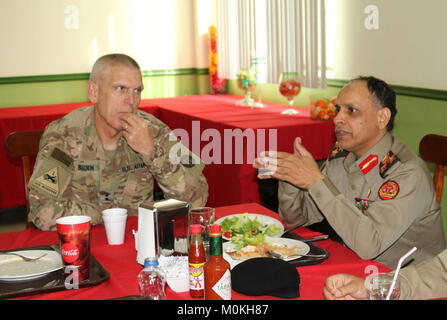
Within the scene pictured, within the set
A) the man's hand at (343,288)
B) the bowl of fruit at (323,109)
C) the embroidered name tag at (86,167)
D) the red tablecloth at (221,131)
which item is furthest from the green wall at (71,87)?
the man's hand at (343,288)

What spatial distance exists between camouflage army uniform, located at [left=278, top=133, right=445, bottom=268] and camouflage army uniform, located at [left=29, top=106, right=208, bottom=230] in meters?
0.41

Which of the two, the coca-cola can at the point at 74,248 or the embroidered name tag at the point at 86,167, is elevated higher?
the embroidered name tag at the point at 86,167

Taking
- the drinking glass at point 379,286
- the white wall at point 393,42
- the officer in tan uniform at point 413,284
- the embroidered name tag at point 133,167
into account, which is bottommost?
the officer in tan uniform at point 413,284

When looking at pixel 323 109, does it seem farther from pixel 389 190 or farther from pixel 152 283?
pixel 152 283

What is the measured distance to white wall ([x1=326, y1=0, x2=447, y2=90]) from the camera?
323 cm

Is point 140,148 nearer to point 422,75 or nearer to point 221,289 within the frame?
point 221,289

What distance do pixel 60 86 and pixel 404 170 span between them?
4344 mm

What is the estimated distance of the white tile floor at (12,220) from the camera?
4.50 metres

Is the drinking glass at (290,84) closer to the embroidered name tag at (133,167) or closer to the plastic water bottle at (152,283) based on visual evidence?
the embroidered name tag at (133,167)

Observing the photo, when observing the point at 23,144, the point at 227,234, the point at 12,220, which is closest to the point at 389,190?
the point at 227,234

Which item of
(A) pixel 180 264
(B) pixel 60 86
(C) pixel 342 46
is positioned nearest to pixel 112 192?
(A) pixel 180 264

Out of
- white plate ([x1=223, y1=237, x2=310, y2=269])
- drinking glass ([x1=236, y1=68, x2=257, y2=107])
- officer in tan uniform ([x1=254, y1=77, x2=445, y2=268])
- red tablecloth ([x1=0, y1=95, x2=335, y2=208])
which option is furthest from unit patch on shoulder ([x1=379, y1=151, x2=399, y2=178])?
drinking glass ([x1=236, y1=68, x2=257, y2=107])

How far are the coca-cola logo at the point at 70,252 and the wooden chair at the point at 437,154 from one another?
134cm

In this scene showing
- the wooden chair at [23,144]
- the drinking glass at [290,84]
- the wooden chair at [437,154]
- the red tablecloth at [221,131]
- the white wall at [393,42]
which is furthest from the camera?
the drinking glass at [290,84]
